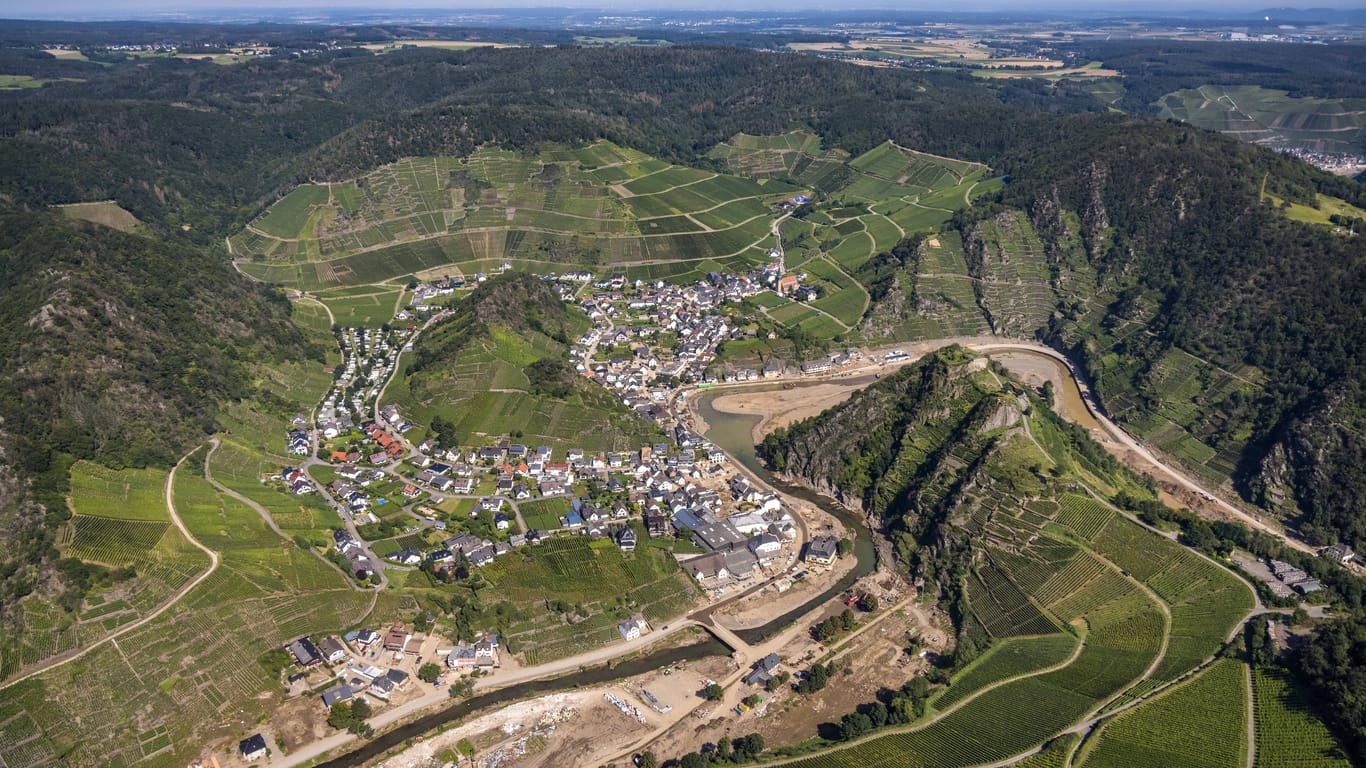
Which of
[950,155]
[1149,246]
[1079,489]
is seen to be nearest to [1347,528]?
[1079,489]

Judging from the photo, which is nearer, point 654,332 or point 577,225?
point 654,332

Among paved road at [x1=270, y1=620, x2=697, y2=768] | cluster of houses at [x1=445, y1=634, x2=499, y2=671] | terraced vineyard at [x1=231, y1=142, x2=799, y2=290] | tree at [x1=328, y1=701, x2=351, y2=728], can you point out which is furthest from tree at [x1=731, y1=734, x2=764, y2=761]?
terraced vineyard at [x1=231, y1=142, x2=799, y2=290]

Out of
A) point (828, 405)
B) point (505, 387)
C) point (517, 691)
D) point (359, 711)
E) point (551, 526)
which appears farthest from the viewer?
point (828, 405)

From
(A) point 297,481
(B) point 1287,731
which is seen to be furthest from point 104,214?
(B) point 1287,731

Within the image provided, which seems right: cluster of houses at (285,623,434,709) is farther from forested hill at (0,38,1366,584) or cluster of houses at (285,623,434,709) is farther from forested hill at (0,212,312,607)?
forested hill at (0,38,1366,584)

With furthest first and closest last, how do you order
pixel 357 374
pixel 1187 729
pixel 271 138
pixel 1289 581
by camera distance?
pixel 271 138 < pixel 357 374 < pixel 1289 581 < pixel 1187 729

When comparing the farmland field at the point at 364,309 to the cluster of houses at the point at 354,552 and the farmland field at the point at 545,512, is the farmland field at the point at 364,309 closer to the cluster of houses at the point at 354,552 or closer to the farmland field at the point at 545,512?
the cluster of houses at the point at 354,552

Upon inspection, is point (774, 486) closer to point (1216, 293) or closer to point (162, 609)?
point (162, 609)

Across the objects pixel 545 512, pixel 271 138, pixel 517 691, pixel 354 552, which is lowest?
pixel 517 691

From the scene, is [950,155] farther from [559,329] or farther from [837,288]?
[559,329]

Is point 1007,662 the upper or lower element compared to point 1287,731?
lower
